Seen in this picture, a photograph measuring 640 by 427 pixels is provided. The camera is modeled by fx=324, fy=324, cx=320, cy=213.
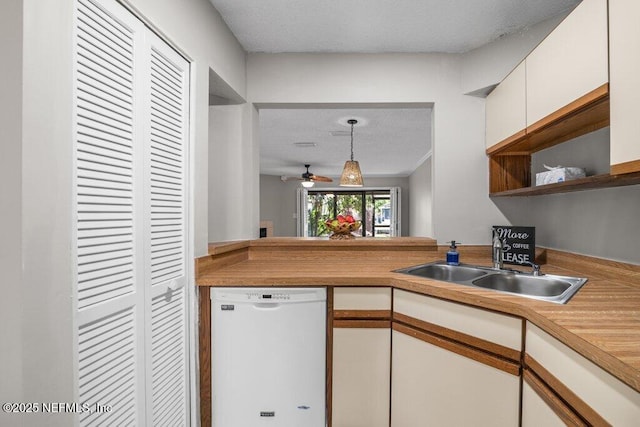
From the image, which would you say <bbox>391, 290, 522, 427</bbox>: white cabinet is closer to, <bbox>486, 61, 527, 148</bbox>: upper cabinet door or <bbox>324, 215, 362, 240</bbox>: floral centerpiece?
<bbox>324, 215, 362, 240</bbox>: floral centerpiece

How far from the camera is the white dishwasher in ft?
5.46

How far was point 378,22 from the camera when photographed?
6.17ft

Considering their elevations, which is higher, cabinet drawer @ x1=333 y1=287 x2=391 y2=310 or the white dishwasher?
cabinet drawer @ x1=333 y1=287 x2=391 y2=310

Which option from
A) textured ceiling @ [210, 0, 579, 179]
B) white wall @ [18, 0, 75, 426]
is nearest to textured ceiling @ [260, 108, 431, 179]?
textured ceiling @ [210, 0, 579, 179]

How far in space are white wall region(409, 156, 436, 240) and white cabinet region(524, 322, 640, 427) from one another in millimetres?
4353

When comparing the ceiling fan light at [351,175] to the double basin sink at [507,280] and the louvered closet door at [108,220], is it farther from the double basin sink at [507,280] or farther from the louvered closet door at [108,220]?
the louvered closet door at [108,220]

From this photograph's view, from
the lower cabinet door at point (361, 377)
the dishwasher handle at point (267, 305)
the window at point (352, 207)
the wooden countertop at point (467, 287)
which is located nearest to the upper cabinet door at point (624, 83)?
the wooden countertop at point (467, 287)

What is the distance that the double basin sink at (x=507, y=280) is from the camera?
1.49m

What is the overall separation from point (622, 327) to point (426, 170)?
556 centimetres

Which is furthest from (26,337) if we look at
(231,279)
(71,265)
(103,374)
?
(231,279)

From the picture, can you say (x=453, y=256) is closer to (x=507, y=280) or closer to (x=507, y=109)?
(x=507, y=280)

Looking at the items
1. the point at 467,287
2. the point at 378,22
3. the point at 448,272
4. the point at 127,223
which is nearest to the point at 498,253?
the point at 448,272

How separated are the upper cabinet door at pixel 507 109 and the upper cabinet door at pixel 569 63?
71mm

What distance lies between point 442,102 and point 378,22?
27.5 inches
